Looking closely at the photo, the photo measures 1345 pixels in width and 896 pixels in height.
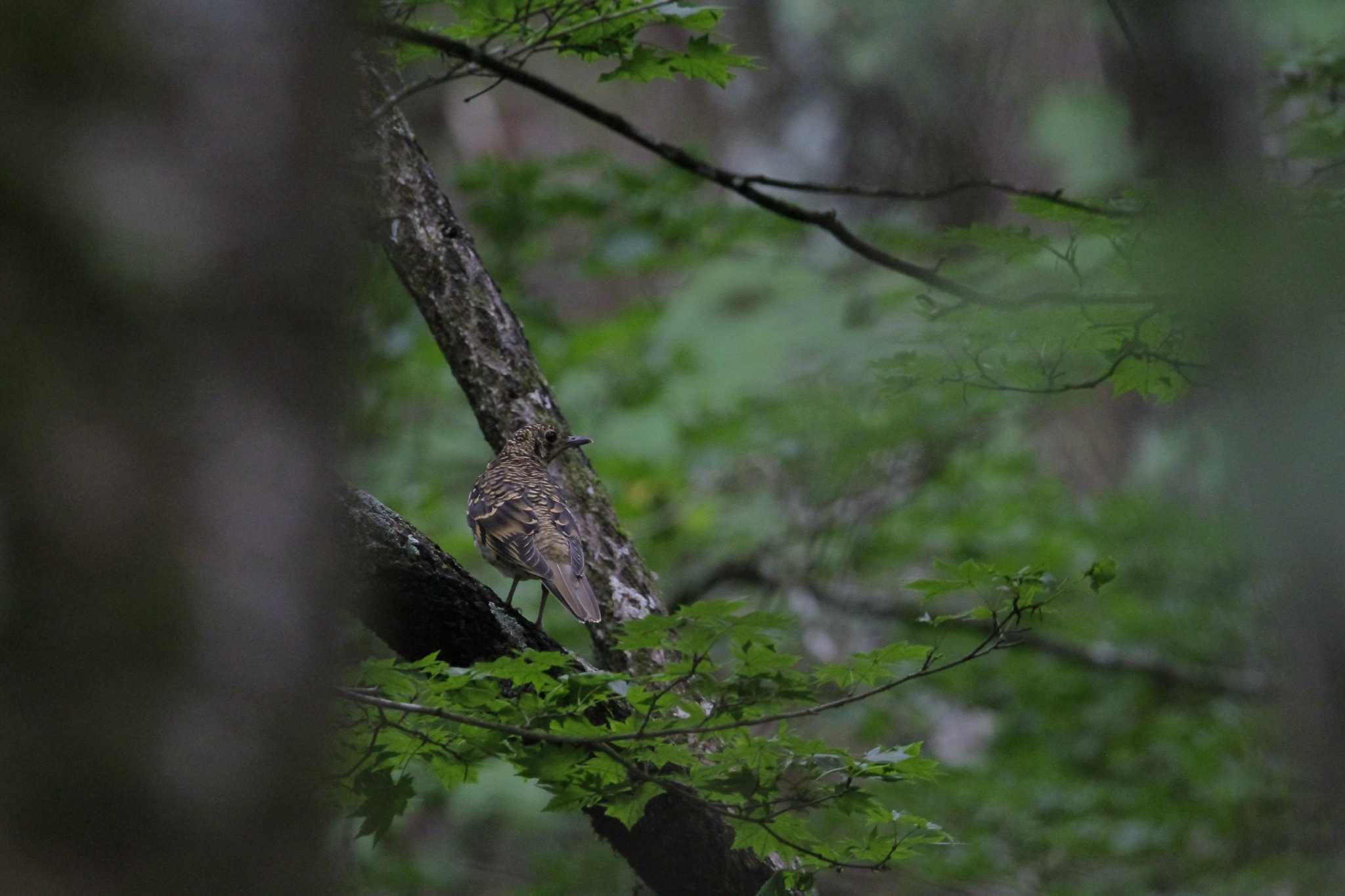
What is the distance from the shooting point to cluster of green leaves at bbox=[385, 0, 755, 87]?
168 inches

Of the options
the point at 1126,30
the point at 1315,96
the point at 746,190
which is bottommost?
the point at 746,190

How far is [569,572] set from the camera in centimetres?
496

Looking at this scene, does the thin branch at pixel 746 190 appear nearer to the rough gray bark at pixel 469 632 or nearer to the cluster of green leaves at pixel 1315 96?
the cluster of green leaves at pixel 1315 96

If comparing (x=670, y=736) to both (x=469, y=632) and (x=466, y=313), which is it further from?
(x=466, y=313)

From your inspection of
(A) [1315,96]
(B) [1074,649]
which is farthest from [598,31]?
(B) [1074,649]

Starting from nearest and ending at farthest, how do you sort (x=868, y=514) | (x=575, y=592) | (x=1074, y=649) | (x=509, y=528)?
(x=575, y=592), (x=509, y=528), (x=868, y=514), (x=1074, y=649)

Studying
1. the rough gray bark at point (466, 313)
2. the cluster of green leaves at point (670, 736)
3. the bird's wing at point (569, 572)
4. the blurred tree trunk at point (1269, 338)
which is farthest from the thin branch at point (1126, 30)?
the bird's wing at point (569, 572)

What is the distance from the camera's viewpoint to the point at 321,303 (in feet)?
5.19

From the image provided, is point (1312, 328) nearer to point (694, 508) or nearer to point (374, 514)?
point (374, 514)

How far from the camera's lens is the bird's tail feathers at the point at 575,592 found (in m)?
4.81

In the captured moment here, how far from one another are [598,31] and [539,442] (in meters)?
1.68

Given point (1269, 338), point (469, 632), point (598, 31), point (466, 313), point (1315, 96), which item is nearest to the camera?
point (1269, 338)

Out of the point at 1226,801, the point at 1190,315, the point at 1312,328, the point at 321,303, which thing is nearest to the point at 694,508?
the point at 1226,801

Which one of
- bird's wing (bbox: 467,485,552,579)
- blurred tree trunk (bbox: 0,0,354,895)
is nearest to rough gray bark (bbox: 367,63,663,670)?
bird's wing (bbox: 467,485,552,579)
